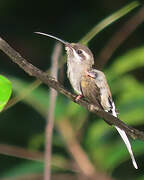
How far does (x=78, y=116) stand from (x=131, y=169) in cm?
124

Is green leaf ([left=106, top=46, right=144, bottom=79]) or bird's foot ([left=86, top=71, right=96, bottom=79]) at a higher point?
green leaf ([left=106, top=46, right=144, bottom=79])

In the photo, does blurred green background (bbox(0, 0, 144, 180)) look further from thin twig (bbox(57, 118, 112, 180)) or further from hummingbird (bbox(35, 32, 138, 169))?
hummingbird (bbox(35, 32, 138, 169))

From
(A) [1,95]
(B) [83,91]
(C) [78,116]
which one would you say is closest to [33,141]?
(C) [78,116]

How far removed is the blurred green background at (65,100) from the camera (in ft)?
11.3

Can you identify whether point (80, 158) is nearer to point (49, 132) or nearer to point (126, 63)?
point (126, 63)

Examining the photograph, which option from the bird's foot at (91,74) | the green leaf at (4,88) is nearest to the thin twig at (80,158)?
the bird's foot at (91,74)

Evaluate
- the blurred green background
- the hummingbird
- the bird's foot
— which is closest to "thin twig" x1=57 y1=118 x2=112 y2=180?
the blurred green background

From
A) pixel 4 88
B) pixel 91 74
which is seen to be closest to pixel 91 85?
pixel 91 74

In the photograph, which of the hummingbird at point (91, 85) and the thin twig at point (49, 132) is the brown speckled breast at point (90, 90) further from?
the thin twig at point (49, 132)

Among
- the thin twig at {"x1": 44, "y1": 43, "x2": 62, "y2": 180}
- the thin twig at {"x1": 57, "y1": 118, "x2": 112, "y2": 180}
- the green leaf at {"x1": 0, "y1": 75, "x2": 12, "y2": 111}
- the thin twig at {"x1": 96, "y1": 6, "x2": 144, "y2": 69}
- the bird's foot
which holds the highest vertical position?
the thin twig at {"x1": 96, "y1": 6, "x2": 144, "y2": 69}

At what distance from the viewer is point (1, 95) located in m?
1.93

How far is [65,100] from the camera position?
3.75 meters

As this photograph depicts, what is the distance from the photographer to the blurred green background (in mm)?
3434

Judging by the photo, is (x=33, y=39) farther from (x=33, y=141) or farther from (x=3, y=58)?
(x=33, y=141)
